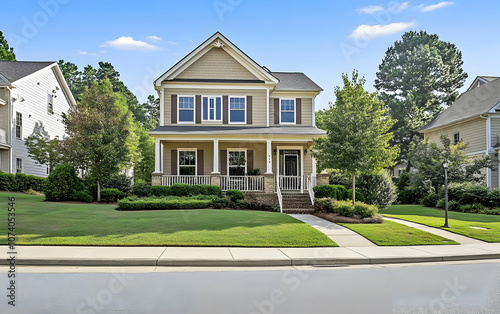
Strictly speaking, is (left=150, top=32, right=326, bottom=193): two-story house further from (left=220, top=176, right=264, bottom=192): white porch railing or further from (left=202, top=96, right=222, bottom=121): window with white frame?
(left=220, top=176, right=264, bottom=192): white porch railing

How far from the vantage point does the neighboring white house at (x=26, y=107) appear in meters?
26.2

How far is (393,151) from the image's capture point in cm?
1828

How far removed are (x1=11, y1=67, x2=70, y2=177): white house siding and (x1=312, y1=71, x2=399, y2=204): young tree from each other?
67.8 feet

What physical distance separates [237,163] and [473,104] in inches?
792

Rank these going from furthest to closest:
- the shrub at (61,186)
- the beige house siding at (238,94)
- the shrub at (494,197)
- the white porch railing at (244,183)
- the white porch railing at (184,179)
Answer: the beige house siding at (238,94) → the white porch railing at (244,183) → the white porch railing at (184,179) → the shrub at (494,197) → the shrub at (61,186)

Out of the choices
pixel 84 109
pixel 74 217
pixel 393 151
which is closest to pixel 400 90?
pixel 393 151

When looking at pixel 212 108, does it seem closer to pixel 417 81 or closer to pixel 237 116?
pixel 237 116

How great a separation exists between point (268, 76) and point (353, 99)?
25.7 ft

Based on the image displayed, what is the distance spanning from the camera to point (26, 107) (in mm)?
28547

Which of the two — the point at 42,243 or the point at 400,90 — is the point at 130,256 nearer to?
the point at 42,243

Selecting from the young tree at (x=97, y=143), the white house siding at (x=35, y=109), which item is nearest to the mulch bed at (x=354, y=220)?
the young tree at (x=97, y=143)

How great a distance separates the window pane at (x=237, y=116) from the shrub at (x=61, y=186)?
9745 mm

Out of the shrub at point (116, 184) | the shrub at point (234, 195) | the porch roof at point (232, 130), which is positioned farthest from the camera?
the shrub at point (116, 184)

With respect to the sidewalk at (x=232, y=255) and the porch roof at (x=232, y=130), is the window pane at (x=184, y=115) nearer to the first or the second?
the porch roof at (x=232, y=130)
